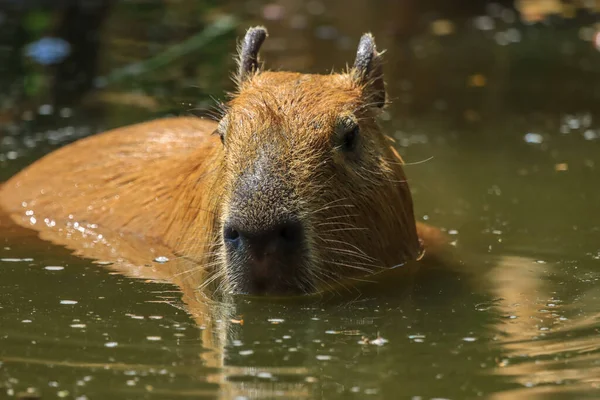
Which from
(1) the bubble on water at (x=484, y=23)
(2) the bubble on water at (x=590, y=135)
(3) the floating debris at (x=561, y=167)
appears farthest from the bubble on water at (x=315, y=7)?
(3) the floating debris at (x=561, y=167)

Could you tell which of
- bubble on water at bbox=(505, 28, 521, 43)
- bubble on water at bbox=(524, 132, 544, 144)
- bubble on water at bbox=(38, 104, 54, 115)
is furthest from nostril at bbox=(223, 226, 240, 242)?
bubble on water at bbox=(505, 28, 521, 43)

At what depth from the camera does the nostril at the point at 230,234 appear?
15.3ft

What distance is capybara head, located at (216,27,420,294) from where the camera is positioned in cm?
468

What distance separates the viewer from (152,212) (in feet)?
20.0

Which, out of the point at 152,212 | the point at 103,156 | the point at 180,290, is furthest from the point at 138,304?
the point at 103,156

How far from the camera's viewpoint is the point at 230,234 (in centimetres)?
469

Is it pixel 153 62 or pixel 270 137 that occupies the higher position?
pixel 153 62

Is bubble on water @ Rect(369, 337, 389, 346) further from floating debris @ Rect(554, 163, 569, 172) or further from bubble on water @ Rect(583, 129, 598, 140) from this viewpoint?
bubble on water @ Rect(583, 129, 598, 140)

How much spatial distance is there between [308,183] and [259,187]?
0.31 m

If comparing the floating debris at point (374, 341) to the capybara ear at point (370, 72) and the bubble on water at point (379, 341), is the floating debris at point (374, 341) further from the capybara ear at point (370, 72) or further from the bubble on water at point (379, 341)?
the capybara ear at point (370, 72)

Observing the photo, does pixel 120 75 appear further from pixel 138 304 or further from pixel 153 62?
pixel 138 304

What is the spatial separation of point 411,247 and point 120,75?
17.8 ft

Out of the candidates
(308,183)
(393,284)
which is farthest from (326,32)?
(308,183)

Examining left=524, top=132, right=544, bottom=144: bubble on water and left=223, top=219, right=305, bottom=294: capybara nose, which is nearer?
left=223, top=219, right=305, bottom=294: capybara nose
